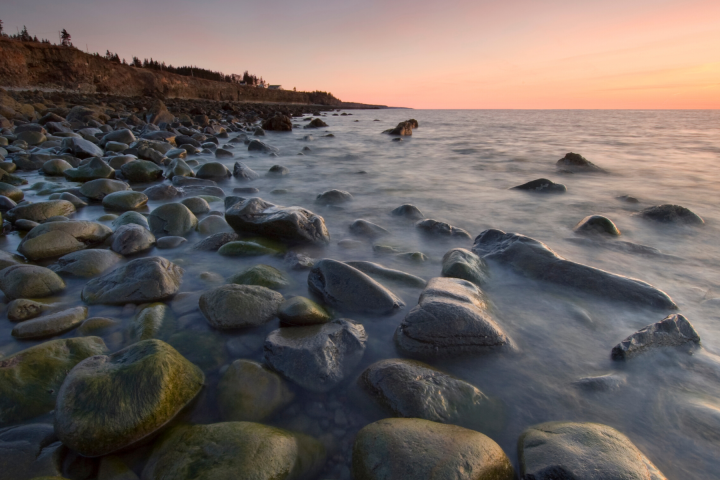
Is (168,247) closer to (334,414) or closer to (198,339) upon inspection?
(198,339)

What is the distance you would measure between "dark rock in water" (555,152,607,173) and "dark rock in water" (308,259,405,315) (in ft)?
21.7

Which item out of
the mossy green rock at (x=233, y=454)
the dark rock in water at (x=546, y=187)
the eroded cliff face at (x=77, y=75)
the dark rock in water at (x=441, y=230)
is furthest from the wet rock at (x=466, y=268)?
the eroded cliff face at (x=77, y=75)

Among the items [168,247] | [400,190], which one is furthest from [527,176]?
[168,247]

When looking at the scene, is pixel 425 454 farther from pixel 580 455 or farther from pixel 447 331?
pixel 447 331

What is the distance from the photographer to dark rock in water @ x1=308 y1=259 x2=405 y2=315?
2066 millimetres

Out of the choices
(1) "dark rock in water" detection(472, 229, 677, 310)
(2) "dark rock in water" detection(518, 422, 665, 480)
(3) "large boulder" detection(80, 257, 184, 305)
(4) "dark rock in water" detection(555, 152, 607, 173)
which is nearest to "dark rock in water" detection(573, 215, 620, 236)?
(1) "dark rock in water" detection(472, 229, 677, 310)

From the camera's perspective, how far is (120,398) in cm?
124

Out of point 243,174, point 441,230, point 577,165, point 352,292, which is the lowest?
point 577,165

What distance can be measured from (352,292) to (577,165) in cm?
715

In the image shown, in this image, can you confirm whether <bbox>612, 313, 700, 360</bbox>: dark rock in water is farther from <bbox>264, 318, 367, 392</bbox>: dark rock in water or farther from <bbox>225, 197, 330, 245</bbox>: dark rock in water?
<bbox>225, 197, 330, 245</bbox>: dark rock in water

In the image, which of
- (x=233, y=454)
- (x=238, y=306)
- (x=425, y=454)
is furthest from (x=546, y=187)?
(x=233, y=454)

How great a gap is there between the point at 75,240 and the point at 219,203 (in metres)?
1.63

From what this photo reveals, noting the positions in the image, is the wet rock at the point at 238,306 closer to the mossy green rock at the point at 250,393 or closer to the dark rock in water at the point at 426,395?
the mossy green rock at the point at 250,393

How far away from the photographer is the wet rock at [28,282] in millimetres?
2033
